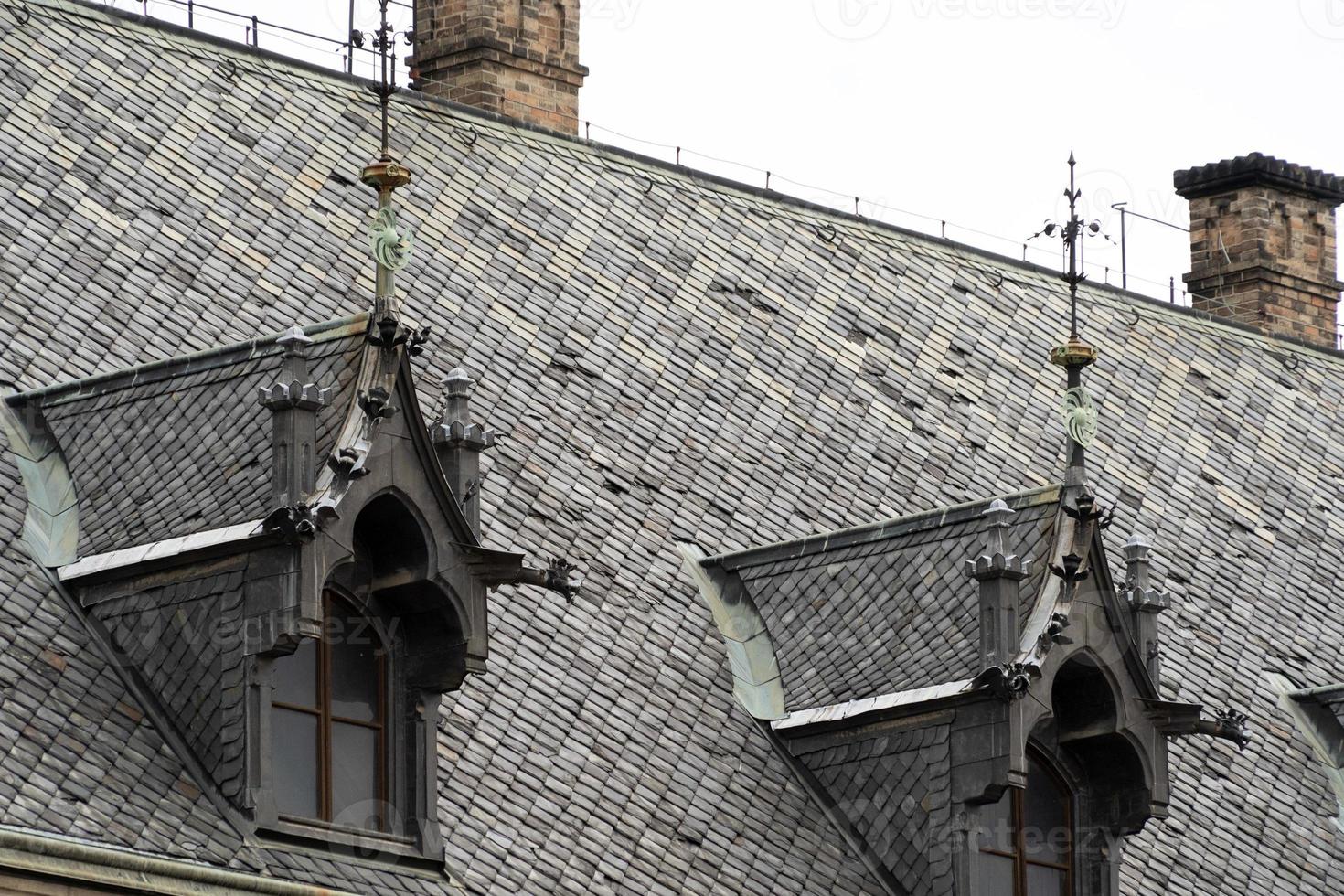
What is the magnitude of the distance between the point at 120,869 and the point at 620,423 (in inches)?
384

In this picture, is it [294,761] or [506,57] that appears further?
[506,57]

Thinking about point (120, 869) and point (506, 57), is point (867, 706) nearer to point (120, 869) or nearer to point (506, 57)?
point (120, 869)

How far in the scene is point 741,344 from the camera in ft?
110

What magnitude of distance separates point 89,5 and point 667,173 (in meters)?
7.15

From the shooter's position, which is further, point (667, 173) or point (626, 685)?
point (667, 173)

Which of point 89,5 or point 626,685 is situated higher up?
point 89,5

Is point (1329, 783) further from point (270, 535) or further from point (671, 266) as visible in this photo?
point (270, 535)

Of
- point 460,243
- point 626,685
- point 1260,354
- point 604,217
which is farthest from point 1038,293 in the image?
point 626,685

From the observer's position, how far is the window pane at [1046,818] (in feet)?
94.8

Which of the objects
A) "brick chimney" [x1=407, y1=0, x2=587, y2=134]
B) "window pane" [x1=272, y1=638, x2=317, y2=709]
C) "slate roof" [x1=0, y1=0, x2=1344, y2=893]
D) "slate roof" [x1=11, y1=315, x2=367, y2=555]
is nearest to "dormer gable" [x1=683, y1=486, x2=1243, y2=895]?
"slate roof" [x1=0, y1=0, x2=1344, y2=893]

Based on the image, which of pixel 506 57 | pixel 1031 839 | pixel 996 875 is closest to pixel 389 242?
pixel 996 875

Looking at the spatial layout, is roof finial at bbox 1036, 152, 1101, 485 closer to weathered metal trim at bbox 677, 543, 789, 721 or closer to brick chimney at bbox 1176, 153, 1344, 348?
weathered metal trim at bbox 677, 543, 789, 721

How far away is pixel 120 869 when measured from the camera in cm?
2258

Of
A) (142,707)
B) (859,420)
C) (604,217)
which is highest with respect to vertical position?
(604,217)
